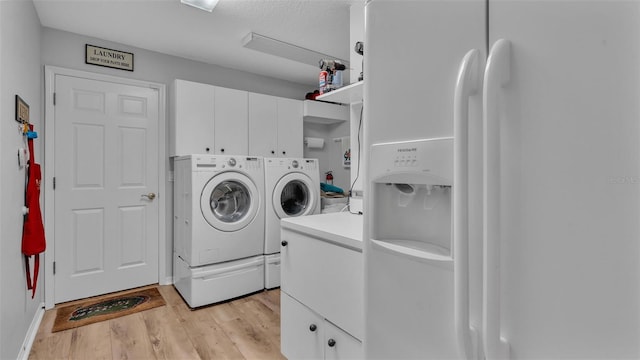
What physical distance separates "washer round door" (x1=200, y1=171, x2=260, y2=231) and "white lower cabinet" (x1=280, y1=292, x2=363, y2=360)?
3.96 feet

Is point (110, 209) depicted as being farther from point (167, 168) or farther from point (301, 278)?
point (301, 278)

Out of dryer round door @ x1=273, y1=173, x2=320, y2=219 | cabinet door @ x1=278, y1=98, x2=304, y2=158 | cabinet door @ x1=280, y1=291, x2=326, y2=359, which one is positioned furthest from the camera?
cabinet door @ x1=278, y1=98, x2=304, y2=158

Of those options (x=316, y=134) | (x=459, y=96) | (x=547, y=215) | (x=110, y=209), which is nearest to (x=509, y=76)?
(x=459, y=96)

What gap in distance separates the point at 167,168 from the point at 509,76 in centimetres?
313

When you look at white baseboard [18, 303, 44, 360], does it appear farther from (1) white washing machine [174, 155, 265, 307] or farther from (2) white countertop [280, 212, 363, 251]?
(2) white countertop [280, 212, 363, 251]

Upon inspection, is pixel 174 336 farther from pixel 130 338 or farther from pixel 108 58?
pixel 108 58

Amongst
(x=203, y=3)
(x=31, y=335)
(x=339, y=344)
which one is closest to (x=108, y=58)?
(x=203, y=3)

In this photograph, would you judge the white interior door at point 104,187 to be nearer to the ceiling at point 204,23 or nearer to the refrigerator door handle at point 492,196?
the ceiling at point 204,23

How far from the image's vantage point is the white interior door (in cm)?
264

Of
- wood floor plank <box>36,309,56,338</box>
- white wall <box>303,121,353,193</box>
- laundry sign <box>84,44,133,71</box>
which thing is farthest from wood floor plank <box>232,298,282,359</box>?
laundry sign <box>84,44,133,71</box>

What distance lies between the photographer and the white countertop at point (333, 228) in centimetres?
125

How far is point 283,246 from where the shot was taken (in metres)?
1.70

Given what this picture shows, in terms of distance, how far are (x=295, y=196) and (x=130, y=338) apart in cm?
183

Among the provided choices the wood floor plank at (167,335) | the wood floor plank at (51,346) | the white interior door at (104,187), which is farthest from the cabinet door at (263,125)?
the wood floor plank at (51,346)
